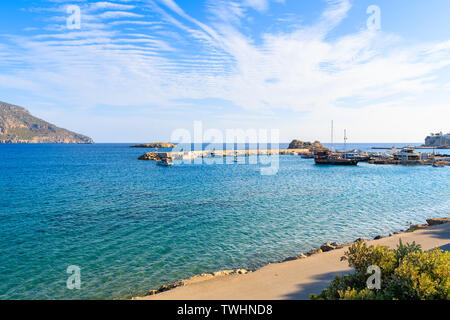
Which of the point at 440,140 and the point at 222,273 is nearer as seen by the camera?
the point at 222,273

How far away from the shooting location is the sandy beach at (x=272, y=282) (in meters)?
10.1

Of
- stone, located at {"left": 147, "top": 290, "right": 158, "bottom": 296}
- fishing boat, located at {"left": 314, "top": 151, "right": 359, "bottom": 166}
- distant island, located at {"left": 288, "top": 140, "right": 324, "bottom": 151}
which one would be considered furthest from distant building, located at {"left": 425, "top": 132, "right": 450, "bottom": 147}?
stone, located at {"left": 147, "top": 290, "right": 158, "bottom": 296}

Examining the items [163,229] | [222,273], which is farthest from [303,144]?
[222,273]

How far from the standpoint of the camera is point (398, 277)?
23.1 ft

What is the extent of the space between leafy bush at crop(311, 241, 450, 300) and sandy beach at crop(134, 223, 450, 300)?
2.40 m

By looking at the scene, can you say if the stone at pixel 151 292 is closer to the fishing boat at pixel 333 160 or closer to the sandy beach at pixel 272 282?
the sandy beach at pixel 272 282

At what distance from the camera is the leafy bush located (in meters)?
6.53

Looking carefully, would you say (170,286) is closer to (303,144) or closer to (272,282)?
(272,282)

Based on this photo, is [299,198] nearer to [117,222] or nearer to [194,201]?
[194,201]

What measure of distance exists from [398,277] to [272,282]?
5.25m

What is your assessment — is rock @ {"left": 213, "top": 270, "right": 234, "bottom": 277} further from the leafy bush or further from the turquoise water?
the leafy bush

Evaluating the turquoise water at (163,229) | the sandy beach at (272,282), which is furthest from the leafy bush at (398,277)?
the turquoise water at (163,229)

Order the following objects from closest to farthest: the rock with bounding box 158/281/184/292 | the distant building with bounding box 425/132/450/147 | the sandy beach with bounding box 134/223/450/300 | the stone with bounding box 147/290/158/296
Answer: the sandy beach with bounding box 134/223/450/300, the stone with bounding box 147/290/158/296, the rock with bounding box 158/281/184/292, the distant building with bounding box 425/132/450/147
